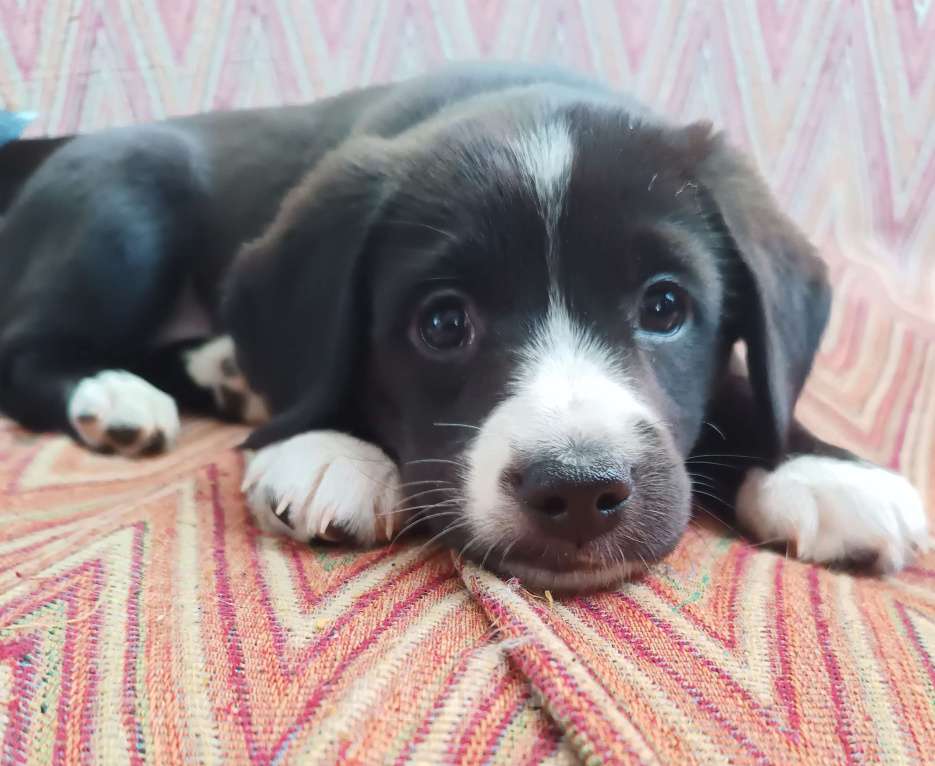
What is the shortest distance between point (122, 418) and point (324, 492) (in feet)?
2.50

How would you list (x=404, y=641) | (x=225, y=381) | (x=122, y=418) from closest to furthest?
(x=404, y=641) → (x=122, y=418) → (x=225, y=381)

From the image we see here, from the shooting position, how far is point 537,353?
127cm

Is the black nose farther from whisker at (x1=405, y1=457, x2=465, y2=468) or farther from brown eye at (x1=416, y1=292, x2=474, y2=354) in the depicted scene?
brown eye at (x1=416, y1=292, x2=474, y2=354)

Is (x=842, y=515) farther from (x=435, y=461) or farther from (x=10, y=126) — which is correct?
(x=10, y=126)

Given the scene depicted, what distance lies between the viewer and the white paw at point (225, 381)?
82.2 inches

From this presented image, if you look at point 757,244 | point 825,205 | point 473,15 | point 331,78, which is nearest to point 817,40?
point 825,205

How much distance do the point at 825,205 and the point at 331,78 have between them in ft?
6.23

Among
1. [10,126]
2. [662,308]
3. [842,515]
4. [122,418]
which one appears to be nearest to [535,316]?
[662,308]

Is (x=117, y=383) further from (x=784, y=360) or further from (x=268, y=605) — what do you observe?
(x=784, y=360)

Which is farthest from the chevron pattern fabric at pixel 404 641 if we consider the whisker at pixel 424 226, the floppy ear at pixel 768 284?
the whisker at pixel 424 226

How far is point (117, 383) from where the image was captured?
6.34 ft

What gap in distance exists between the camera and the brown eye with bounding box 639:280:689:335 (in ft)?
4.53

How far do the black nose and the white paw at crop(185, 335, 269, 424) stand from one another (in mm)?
1144

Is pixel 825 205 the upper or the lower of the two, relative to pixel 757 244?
lower
